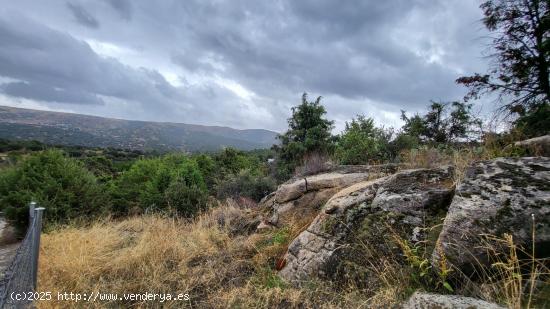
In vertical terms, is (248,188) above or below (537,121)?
below

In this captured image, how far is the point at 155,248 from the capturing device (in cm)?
502

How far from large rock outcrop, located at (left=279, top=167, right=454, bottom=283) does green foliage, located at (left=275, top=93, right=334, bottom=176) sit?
406 inches

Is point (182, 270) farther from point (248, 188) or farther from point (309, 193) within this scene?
point (248, 188)

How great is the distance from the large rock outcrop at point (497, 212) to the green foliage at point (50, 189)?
29.9 ft

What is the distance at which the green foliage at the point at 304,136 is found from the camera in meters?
14.8

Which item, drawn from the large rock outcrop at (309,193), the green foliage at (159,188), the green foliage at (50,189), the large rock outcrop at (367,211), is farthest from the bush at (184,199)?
the large rock outcrop at (367,211)

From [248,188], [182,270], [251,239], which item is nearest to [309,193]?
[251,239]

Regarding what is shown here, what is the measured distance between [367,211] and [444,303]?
169cm

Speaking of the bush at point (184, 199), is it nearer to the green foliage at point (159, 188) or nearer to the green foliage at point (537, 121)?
the green foliage at point (159, 188)

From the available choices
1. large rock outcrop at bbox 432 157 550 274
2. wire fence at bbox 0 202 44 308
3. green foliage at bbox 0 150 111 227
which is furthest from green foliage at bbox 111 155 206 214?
large rock outcrop at bbox 432 157 550 274

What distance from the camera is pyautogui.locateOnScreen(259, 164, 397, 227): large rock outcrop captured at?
589cm

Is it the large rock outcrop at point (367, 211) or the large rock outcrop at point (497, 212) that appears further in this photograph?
the large rock outcrop at point (367, 211)

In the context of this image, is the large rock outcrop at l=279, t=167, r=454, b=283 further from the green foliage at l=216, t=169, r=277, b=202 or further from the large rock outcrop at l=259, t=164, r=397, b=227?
the green foliage at l=216, t=169, r=277, b=202

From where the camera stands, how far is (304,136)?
15.4 m
